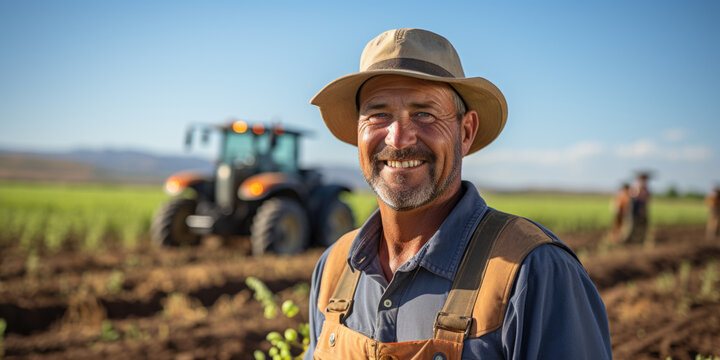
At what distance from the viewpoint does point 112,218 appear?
13641mm

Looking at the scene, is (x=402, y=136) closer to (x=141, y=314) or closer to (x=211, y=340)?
(x=211, y=340)

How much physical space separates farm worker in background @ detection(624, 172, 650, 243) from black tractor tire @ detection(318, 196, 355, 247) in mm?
7666

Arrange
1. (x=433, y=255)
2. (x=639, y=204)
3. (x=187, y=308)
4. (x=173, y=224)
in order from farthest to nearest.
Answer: (x=639, y=204) < (x=173, y=224) < (x=187, y=308) < (x=433, y=255)

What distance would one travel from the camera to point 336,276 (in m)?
1.78

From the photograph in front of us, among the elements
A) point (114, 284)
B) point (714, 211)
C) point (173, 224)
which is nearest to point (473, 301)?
point (114, 284)

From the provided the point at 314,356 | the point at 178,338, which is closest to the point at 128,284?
the point at 178,338

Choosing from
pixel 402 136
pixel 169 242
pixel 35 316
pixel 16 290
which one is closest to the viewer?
pixel 402 136

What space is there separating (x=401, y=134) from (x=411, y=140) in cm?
4

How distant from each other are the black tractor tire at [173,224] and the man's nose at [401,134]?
28.4ft

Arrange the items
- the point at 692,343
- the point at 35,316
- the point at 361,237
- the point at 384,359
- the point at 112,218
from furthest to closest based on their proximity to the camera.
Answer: the point at 112,218 < the point at 35,316 < the point at 692,343 < the point at 361,237 < the point at 384,359

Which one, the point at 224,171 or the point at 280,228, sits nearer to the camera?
the point at 280,228

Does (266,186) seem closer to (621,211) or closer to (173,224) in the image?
(173,224)

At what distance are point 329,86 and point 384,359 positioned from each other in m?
0.90

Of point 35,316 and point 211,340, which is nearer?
point 211,340
